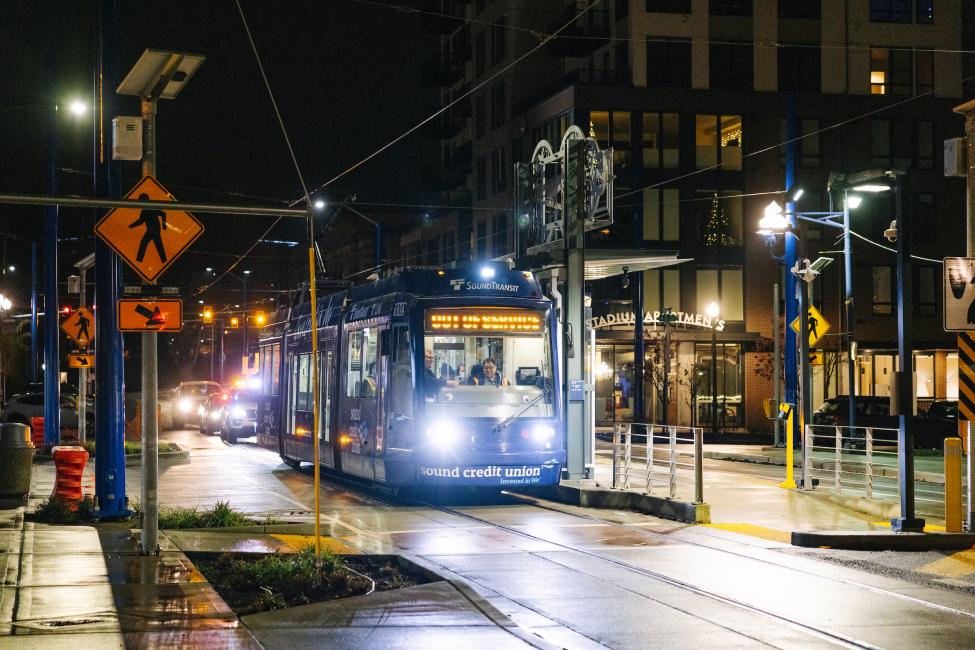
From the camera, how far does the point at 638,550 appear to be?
1417 cm

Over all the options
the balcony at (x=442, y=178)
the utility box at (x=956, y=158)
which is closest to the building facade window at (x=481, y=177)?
the balcony at (x=442, y=178)

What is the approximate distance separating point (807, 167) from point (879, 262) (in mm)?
5584

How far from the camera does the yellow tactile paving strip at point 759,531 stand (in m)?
15.4

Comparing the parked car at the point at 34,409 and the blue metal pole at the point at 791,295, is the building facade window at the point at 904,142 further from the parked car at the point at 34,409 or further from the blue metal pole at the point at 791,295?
the parked car at the point at 34,409

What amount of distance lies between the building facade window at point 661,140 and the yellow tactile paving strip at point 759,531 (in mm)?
37486

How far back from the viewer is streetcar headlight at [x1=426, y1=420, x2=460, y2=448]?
18484 mm

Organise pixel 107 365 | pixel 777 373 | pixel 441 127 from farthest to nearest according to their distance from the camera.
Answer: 1. pixel 441 127
2. pixel 777 373
3. pixel 107 365

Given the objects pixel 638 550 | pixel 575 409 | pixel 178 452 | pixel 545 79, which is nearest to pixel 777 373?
pixel 575 409

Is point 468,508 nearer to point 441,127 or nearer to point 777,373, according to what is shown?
point 777,373

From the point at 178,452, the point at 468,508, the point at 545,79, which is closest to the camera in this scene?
the point at 468,508

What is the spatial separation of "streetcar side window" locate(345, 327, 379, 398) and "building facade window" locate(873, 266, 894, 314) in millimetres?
38515

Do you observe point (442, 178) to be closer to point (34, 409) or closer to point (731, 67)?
point (731, 67)

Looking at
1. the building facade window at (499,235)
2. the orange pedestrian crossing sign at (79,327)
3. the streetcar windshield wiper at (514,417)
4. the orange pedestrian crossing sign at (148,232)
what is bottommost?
the streetcar windshield wiper at (514,417)

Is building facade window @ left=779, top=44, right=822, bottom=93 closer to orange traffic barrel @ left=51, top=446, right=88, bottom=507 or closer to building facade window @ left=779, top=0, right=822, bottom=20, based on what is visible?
building facade window @ left=779, top=0, right=822, bottom=20
